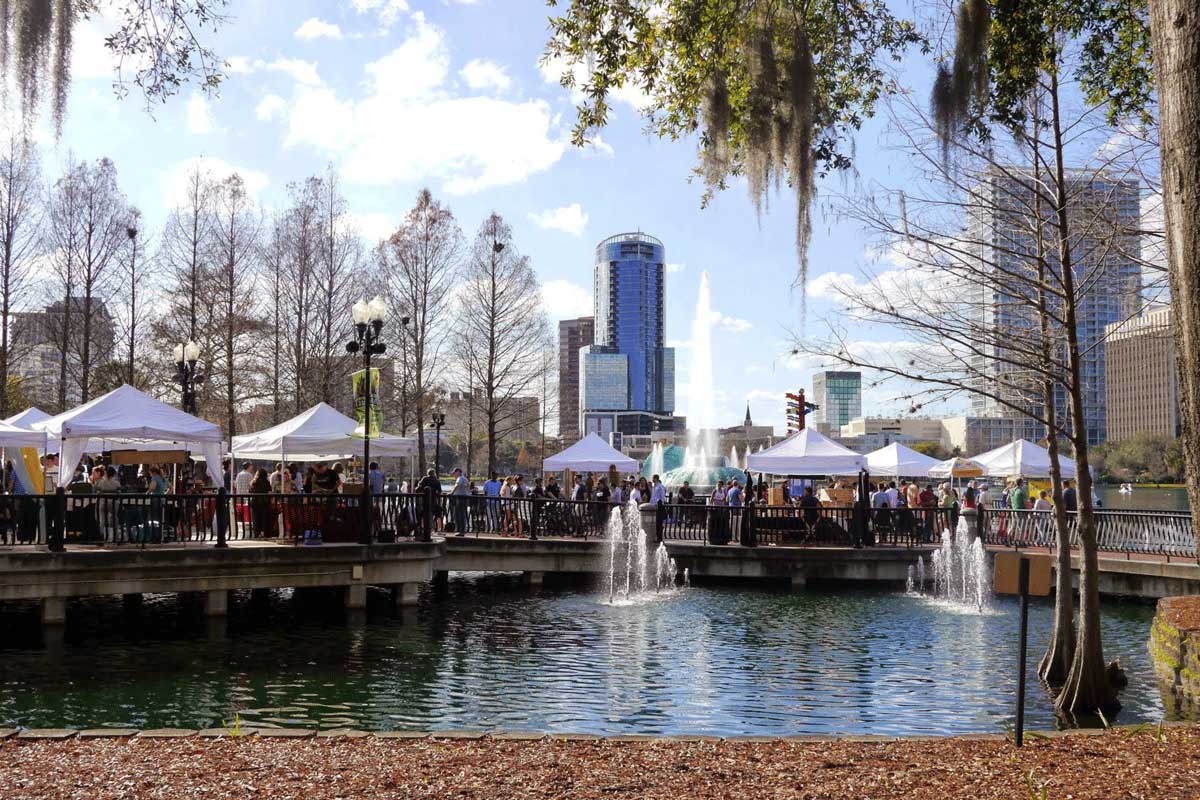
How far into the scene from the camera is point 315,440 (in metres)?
22.8

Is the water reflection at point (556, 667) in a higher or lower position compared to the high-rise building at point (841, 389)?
lower

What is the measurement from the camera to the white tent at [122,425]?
59.0 feet

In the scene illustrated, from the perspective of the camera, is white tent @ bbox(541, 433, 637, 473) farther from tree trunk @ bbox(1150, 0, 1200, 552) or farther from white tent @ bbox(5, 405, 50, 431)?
tree trunk @ bbox(1150, 0, 1200, 552)

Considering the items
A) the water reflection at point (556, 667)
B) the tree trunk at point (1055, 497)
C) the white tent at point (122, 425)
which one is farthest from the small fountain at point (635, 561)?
the tree trunk at point (1055, 497)

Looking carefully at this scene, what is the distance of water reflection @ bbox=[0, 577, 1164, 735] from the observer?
37.9 ft

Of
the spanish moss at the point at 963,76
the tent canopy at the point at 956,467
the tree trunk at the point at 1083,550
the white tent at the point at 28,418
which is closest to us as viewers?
the spanish moss at the point at 963,76

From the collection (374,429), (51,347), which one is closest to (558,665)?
(374,429)

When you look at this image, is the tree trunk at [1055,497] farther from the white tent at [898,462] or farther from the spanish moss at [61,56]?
the white tent at [898,462]

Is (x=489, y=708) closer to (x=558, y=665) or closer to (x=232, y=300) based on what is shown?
(x=558, y=665)

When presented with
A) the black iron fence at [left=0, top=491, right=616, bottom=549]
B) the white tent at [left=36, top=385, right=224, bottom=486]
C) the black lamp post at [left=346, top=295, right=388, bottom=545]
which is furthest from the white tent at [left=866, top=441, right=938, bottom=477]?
the white tent at [left=36, top=385, right=224, bottom=486]

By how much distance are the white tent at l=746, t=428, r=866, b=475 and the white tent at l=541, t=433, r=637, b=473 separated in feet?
14.7

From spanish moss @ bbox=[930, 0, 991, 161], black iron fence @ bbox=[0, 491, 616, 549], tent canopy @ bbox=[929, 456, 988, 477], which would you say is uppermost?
spanish moss @ bbox=[930, 0, 991, 161]

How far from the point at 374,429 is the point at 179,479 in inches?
328

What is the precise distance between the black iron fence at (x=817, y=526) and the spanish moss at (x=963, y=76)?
16528 mm
